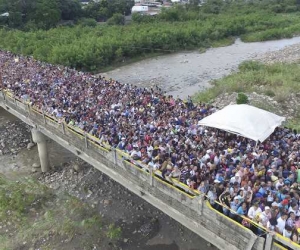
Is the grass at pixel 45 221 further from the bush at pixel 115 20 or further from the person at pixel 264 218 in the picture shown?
the bush at pixel 115 20

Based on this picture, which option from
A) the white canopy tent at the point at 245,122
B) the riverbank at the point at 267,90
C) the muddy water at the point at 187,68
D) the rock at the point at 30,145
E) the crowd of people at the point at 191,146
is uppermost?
the white canopy tent at the point at 245,122

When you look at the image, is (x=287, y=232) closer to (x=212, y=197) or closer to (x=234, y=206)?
(x=234, y=206)

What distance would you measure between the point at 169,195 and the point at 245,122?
3817 millimetres

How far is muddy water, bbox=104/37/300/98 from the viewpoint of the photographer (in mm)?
33344

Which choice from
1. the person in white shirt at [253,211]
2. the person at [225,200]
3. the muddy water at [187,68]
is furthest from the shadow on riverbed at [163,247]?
the muddy water at [187,68]

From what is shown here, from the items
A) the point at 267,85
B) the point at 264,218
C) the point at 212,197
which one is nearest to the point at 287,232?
the point at 264,218

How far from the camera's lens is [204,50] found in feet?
155

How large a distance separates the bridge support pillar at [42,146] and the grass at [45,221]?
217 centimetres

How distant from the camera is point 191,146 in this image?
11453 mm

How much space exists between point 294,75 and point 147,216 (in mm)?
20934

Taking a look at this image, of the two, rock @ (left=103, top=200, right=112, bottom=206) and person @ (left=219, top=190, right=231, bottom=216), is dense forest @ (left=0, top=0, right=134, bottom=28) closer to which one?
rock @ (left=103, top=200, right=112, bottom=206)

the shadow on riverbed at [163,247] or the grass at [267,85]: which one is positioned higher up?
the grass at [267,85]

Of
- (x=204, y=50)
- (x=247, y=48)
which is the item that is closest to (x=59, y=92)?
A: (x=204, y=50)

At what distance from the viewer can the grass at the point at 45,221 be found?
43.3 feet
